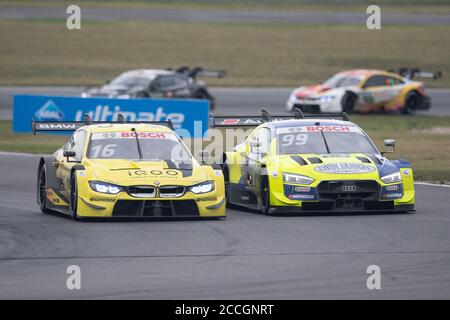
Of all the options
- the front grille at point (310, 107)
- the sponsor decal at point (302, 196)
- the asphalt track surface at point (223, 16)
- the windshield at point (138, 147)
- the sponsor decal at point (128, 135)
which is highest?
the asphalt track surface at point (223, 16)

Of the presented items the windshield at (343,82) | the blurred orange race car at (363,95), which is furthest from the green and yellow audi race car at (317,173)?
the windshield at (343,82)

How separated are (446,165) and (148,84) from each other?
15535 millimetres

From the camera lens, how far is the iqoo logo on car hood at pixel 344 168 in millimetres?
16016

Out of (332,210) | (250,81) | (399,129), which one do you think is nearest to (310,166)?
(332,210)

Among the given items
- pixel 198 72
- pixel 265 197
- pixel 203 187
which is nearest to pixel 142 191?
pixel 203 187

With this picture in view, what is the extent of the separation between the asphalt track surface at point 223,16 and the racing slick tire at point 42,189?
4132 cm

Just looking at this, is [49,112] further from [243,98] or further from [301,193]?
Result: [301,193]

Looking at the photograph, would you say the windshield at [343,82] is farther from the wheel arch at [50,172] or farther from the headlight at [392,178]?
the headlight at [392,178]

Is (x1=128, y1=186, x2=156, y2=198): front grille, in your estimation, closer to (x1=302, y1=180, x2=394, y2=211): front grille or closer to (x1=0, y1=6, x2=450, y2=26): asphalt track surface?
(x1=302, y1=180, x2=394, y2=211): front grille

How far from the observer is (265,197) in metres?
16.5

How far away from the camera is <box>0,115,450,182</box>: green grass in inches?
961

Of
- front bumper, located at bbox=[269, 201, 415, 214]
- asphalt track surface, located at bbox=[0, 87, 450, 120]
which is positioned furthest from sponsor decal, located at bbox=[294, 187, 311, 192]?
asphalt track surface, located at bbox=[0, 87, 450, 120]

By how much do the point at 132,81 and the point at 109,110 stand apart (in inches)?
345
